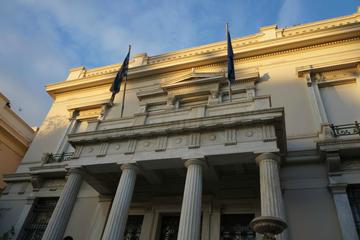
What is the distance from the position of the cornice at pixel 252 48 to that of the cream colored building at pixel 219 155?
71mm

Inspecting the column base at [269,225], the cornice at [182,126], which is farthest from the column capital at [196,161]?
the column base at [269,225]

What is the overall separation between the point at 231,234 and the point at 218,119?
15.0ft

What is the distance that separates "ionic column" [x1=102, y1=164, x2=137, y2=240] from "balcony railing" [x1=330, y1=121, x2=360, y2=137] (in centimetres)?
808

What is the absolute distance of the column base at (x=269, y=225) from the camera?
22.5 feet

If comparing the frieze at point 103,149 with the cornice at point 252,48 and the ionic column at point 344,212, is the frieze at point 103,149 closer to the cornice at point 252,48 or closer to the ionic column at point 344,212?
the cornice at point 252,48

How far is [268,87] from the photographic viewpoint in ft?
50.2

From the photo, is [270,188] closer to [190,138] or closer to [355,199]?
[190,138]

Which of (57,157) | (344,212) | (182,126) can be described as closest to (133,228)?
(182,126)

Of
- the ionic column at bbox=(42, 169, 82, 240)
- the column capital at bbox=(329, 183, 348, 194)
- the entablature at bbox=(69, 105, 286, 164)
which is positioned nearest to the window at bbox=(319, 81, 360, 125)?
the column capital at bbox=(329, 183, 348, 194)

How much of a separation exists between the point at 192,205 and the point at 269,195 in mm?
2352

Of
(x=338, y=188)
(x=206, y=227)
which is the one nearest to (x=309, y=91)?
(x=338, y=188)

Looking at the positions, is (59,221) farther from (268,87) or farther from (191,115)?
(268,87)

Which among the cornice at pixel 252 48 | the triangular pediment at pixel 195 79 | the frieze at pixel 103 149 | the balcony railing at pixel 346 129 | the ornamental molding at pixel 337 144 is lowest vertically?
the frieze at pixel 103 149

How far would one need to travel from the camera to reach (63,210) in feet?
37.1
